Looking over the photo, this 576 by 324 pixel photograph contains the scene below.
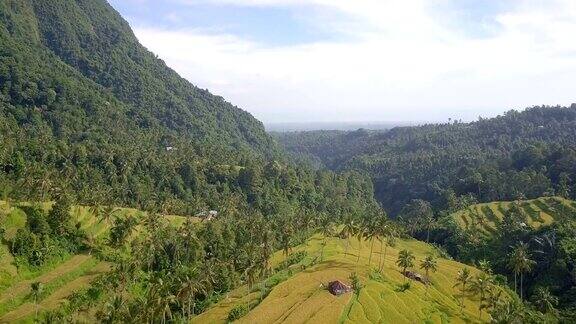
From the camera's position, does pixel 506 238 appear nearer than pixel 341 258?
No

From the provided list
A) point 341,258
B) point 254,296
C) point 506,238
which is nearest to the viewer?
point 254,296

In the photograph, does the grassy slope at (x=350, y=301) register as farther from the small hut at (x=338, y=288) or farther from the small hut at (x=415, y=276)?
the small hut at (x=415, y=276)

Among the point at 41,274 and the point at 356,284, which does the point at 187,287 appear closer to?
the point at 356,284

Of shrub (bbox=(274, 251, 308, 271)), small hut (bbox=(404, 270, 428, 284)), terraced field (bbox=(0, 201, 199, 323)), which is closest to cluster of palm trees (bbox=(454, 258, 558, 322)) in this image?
small hut (bbox=(404, 270, 428, 284))

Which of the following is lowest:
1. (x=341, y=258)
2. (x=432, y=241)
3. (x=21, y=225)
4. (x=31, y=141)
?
(x=432, y=241)

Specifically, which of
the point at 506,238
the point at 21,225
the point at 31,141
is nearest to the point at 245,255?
the point at 21,225

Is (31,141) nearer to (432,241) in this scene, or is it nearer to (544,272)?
(432,241)

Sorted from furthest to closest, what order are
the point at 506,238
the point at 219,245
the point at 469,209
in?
the point at 469,209 < the point at 506,238 < the point at 219,245
